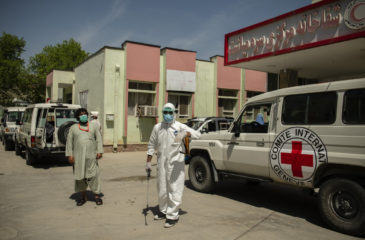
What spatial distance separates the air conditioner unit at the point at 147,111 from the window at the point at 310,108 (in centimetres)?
1130

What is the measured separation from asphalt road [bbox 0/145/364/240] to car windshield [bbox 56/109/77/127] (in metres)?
2.49

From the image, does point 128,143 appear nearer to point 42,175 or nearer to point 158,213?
point 42,175

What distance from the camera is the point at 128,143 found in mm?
16016

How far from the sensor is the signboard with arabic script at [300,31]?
25.3 ft

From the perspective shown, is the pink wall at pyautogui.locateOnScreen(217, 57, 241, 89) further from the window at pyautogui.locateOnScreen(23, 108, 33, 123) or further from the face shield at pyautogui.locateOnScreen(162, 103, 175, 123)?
the face shield at pyautogui.locateOnScreen(162, 103, 175, 123)

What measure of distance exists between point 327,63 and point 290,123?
21.9ft

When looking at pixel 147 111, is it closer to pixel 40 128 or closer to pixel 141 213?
pixel 40 128

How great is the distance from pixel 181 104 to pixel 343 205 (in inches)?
550

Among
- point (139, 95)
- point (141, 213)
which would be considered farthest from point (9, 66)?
point (141, 213)

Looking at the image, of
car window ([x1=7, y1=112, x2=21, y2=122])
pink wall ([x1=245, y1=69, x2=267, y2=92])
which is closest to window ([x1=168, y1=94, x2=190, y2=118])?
pink wall ([x1=245, y1=69, x2=267, y2=92])

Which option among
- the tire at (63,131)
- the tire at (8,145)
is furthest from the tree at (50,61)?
the tire at (63,131)

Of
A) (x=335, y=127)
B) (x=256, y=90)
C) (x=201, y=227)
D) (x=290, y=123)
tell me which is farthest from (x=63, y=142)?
(x=256, y=90)

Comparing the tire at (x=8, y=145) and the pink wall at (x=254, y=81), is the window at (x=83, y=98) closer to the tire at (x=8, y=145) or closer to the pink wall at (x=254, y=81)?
the tire at (x=8, y=145)

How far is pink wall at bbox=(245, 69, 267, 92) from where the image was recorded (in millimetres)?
20141
